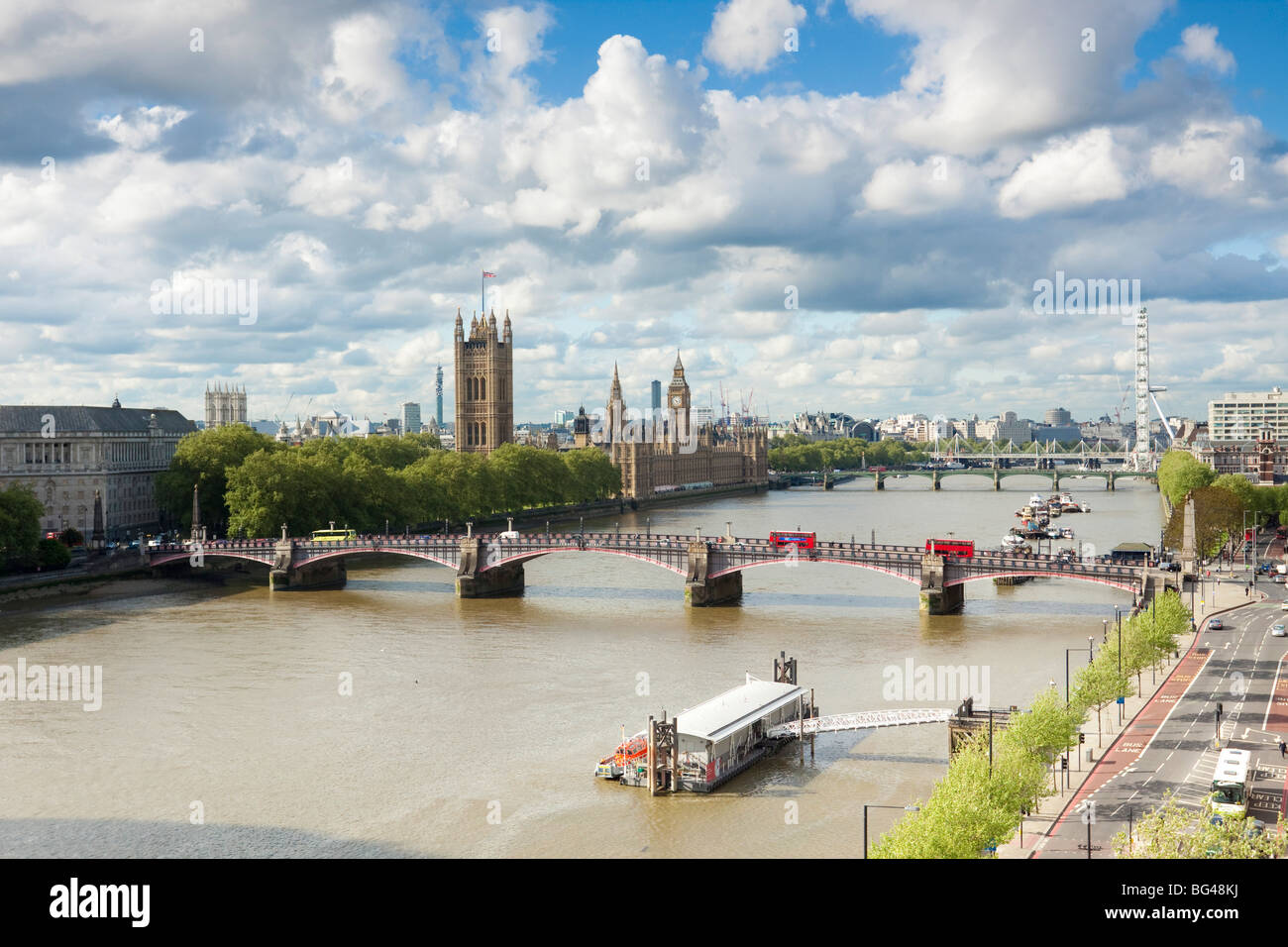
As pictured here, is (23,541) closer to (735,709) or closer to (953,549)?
(735,709)

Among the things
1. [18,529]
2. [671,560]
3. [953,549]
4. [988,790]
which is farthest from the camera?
[18,529]

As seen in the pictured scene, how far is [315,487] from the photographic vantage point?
9156 centimetres

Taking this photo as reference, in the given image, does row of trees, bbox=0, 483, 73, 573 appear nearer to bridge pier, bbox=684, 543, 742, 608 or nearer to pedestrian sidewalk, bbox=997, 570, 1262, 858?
bridge pier, bbox=684, 543, 742, 608

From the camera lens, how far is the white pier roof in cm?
3556

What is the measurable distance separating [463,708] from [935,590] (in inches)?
1099

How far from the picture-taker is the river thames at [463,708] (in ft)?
101

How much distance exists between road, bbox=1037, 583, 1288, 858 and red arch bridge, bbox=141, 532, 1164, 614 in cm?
1253

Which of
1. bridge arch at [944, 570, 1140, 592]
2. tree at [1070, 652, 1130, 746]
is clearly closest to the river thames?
bridge arch at [944, 570, 1140, 592]

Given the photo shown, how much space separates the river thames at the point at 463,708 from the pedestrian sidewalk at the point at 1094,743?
3.70 metres

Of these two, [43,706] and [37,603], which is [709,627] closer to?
[43,706]

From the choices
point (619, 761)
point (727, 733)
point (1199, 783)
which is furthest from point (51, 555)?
point (1199, 783)

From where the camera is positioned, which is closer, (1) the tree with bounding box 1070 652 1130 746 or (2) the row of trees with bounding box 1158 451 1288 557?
(1) the tree with bounding box 1070 652 1130 746
